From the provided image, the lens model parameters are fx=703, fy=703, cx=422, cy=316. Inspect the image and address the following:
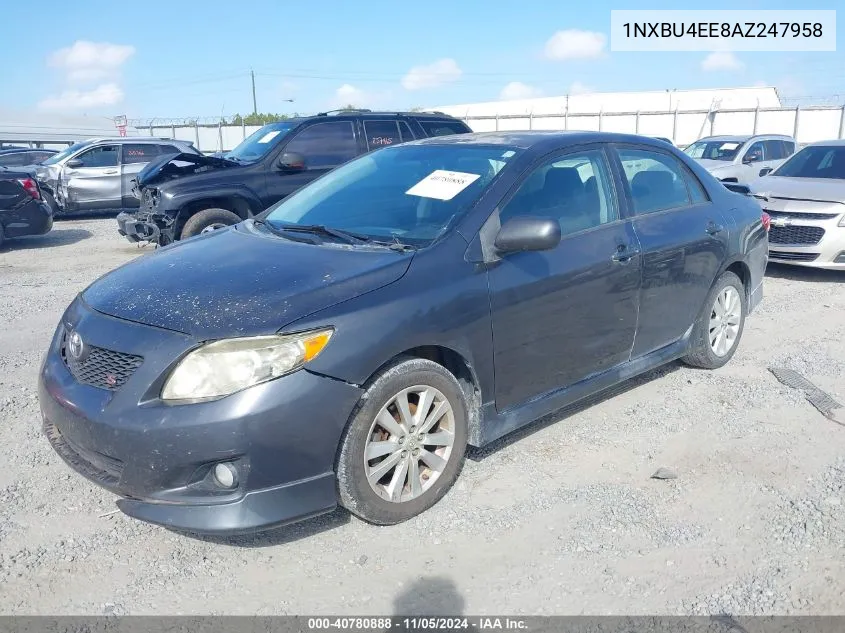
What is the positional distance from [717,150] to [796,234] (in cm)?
733

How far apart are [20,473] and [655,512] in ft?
10.4

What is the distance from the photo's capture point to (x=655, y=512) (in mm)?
3289

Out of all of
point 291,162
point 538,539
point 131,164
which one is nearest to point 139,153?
point 131,164

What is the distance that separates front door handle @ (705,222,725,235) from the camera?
471 centimetres

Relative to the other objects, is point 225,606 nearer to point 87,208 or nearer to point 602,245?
point 602,245

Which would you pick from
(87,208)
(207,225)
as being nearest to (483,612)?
(207,225)

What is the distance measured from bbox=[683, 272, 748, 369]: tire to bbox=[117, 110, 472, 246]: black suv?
5335mm

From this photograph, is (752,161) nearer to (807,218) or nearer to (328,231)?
(807,218)

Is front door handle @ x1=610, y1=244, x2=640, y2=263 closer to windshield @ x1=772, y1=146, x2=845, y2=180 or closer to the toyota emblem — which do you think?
the toyota emblem

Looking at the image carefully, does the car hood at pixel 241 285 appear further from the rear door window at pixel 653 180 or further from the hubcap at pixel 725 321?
the hubcap at pixel 725 321

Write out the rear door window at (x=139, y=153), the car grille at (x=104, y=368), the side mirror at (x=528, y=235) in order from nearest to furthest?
1. the car grille at (x=104, y=368)
2. the side mirror at (x=528, y=235)
3. the rear door window at (x=139, y=153)

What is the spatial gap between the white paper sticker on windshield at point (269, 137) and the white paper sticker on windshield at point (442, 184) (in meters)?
5.72

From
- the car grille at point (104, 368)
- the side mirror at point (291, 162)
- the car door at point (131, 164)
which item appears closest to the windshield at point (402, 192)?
the car grille at point (104, 368)

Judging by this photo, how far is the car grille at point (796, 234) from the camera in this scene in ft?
26.2
